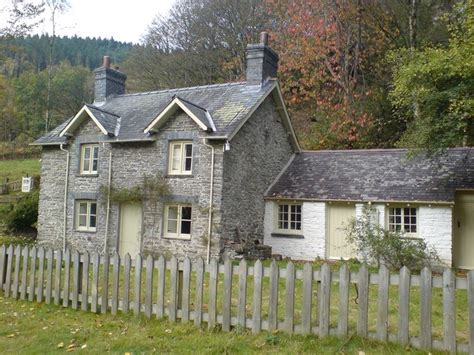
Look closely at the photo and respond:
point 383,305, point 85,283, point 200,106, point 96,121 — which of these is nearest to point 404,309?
point 383,305

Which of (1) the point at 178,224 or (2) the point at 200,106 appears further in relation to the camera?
(2) the point at 200,106

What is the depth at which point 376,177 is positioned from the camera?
57.8 ft

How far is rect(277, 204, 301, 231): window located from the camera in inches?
724

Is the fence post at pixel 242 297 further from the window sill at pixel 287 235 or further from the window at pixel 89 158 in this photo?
the window at pixel 89 158

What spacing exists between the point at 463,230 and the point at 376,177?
12.7 feet

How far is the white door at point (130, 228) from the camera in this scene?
1753cm

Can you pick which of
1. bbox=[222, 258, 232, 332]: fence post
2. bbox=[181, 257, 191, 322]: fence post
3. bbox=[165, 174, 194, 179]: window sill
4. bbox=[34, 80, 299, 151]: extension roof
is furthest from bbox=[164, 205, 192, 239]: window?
bbox=[222, 258, 232, 332]: fence post

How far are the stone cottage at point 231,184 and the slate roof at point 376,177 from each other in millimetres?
51

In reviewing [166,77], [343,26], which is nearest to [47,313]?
[343,26]

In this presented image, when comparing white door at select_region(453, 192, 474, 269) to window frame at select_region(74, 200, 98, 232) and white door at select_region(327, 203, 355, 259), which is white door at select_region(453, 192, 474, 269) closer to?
white door at select_region(327, 203, 355, 259)

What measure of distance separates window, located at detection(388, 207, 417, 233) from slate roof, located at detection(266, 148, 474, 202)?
0.68 meters

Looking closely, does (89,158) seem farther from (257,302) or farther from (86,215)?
(257,302)

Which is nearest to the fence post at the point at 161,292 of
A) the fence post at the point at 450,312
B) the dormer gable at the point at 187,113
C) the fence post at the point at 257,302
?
the fence post at the point at 257,302

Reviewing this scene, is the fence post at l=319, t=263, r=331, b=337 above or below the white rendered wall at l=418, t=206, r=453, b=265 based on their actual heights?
below
